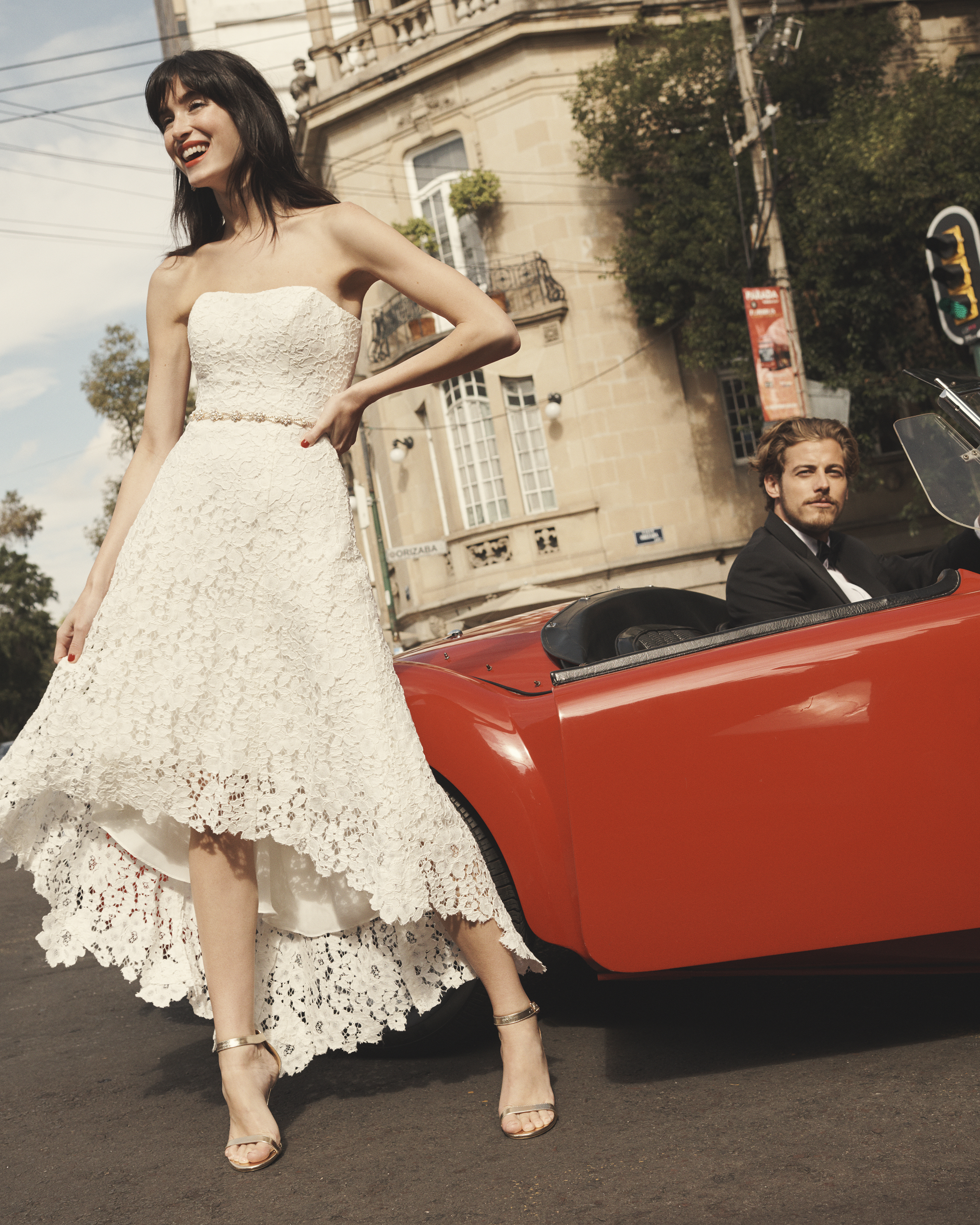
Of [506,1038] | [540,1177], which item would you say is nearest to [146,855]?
[506,1038]

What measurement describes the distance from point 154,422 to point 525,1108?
1734 mm

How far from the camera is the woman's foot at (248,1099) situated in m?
2.28

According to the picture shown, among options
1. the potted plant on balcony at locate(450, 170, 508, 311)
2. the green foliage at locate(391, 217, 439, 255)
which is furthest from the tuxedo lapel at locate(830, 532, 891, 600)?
the green foliage at locate(391, 217, 439, 255)

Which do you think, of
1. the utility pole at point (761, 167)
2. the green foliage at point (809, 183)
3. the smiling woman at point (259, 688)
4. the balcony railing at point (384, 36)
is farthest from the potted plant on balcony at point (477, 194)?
the smiling woman at point (259, 688)

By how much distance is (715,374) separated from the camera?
20.4 metres

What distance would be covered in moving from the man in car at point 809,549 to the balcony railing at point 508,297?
56.1ft

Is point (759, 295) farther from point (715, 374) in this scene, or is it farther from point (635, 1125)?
point (635, 1125)

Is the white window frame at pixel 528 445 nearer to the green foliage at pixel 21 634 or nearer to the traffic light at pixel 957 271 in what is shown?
the traffic light at pixel 957 271

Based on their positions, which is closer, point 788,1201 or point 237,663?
point 788,1201

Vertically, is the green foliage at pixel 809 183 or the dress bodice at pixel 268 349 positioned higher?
the green foliage at pixel 809 183

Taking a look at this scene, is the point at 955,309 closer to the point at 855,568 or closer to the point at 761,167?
the point at 855,568

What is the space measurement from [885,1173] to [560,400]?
759 inches

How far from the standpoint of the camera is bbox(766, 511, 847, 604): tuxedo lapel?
279 cm

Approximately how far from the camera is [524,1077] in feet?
7.72
